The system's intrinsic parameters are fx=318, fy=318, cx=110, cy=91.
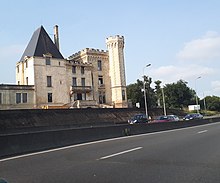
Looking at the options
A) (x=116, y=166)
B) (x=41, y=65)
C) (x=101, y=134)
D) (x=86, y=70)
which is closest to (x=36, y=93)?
(x=41, y=65)

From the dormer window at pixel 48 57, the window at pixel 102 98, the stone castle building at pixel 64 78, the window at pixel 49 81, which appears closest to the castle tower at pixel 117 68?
the stone castle building at pixel 64 78

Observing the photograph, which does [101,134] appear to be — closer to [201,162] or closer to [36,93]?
[201,162]

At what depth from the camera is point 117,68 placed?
85000 mm

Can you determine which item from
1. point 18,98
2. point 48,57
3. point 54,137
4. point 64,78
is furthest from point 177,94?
point 54,137

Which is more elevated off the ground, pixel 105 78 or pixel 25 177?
pixel 105 78

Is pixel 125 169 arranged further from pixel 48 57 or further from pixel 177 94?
pixel 177 94

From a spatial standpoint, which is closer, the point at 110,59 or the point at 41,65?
the point at 41,65

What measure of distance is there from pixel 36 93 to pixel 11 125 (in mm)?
25102

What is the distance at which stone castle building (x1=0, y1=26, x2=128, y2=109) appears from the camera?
68.9 m

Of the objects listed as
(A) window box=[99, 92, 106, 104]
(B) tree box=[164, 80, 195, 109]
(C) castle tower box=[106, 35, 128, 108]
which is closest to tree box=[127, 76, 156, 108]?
(B) tree box=[164, 80, 195, 109]

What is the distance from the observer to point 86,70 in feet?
268

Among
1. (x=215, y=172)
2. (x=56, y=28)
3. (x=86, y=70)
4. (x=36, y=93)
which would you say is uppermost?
(x=56, y=28)

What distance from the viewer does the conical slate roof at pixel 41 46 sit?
7375 cm

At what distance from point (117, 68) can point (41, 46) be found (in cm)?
2126
